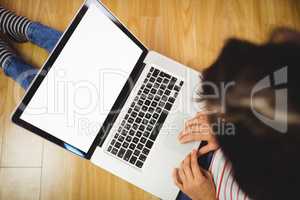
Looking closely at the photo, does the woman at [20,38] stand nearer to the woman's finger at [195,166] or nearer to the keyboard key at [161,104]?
the keyboard key at [161,104]

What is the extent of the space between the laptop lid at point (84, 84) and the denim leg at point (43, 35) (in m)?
0.27

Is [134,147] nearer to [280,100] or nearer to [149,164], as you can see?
[149,164]

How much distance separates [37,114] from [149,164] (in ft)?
0.95

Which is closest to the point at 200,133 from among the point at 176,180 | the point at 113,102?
the point at 176,180

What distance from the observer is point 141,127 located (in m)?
0.75


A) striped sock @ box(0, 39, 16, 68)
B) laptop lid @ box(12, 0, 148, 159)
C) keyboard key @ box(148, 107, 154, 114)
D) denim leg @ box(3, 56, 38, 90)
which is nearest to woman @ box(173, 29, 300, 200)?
keyboard key @ box(148, 107, 154, 114)

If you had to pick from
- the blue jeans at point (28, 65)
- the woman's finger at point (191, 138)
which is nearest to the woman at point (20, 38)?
the blue jeans at point (28, 65)

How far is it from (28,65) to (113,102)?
1.19 feet

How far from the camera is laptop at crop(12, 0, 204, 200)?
65 cm

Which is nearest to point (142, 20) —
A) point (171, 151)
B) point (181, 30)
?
point (181, 30)

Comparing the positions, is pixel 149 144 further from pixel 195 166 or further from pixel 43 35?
pixel 43 35

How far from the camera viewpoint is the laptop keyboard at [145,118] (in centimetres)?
73

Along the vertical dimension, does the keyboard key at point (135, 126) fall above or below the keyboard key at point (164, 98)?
below

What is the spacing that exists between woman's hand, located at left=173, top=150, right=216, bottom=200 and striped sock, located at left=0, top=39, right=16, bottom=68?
63 centimetres
